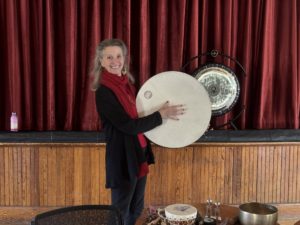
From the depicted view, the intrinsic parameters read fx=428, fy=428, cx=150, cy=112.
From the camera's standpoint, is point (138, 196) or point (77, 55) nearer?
point (138, 196)

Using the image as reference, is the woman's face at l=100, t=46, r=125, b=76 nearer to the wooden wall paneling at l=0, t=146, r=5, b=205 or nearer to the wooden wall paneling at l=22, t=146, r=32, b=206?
the wooden wall paneling at l=22, t=146, r=32, b=206

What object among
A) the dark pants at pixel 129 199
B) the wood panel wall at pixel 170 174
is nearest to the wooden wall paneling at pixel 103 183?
the wood panel wall at pixel 170 174

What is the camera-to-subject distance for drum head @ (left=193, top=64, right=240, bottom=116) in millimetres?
3191

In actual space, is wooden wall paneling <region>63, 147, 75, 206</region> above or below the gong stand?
below

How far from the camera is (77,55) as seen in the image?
329cm

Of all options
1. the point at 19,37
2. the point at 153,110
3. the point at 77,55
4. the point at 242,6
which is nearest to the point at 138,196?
the point at 153,110

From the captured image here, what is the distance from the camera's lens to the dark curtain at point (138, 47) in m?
3.21

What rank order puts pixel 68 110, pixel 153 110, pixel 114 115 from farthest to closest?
pixel 68 110
pixel 153 110
pixel 114 115

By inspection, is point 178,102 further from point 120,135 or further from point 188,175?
point 188,175

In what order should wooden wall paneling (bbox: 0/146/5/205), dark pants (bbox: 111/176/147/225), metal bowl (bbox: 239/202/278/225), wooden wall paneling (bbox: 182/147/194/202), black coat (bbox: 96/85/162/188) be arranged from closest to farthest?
1. metal bowl (bbox: 239/202/278/225)
2. black coat (bbox: 96/85/162/188)
3. dark pants (bbox: 111/176/147/225)
4. wooden wall paneling (bbox: 0/146/5/205)
5. wooden wall paneling (bbox: 182/147/194/202)

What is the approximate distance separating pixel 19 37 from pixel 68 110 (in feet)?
2.16

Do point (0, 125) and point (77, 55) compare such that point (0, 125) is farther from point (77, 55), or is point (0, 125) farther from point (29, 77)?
point (77, 55)

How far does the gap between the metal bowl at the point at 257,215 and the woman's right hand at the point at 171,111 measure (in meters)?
0.63

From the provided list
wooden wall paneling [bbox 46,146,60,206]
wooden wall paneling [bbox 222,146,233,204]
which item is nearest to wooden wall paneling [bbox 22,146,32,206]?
wooden wall paneling [bbox 46,146,60,206]
